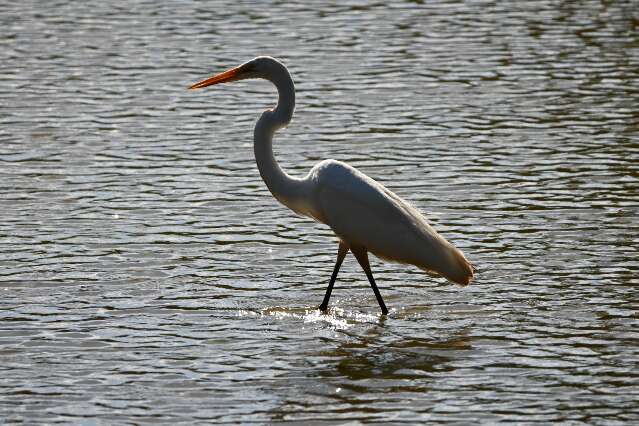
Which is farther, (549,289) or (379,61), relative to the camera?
(379,61)

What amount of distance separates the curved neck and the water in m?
0.84

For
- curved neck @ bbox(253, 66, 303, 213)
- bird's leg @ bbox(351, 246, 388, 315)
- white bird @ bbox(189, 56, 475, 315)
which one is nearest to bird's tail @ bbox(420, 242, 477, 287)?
white bird @ bbox(189, 56, 475, 315)

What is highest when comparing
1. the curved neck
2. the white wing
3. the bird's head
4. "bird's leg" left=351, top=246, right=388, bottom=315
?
the bird's head

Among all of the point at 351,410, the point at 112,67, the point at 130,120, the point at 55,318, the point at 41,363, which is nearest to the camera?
the point at 351,410

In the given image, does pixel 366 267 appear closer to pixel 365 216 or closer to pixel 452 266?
pixel 365 216

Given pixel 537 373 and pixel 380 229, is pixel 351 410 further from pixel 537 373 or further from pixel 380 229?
pixel 380 229

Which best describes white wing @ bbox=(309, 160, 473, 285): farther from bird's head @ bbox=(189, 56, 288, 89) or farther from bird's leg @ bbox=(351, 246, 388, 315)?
bird's head @ bbox=(189, 56, 288, 89)

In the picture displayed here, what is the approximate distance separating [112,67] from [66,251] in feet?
26.5

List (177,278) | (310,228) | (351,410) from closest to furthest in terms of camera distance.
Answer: (351,410), (177,278), (310,228)

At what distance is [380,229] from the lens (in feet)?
33.0

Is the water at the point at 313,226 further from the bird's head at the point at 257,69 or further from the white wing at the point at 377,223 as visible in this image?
the bird's head at the point at 257,69

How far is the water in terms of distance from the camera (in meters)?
8.48

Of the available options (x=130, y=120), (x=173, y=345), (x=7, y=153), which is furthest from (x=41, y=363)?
(x=130, y=120)

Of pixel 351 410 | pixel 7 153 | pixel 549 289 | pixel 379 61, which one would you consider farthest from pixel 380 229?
pixel 379 61
